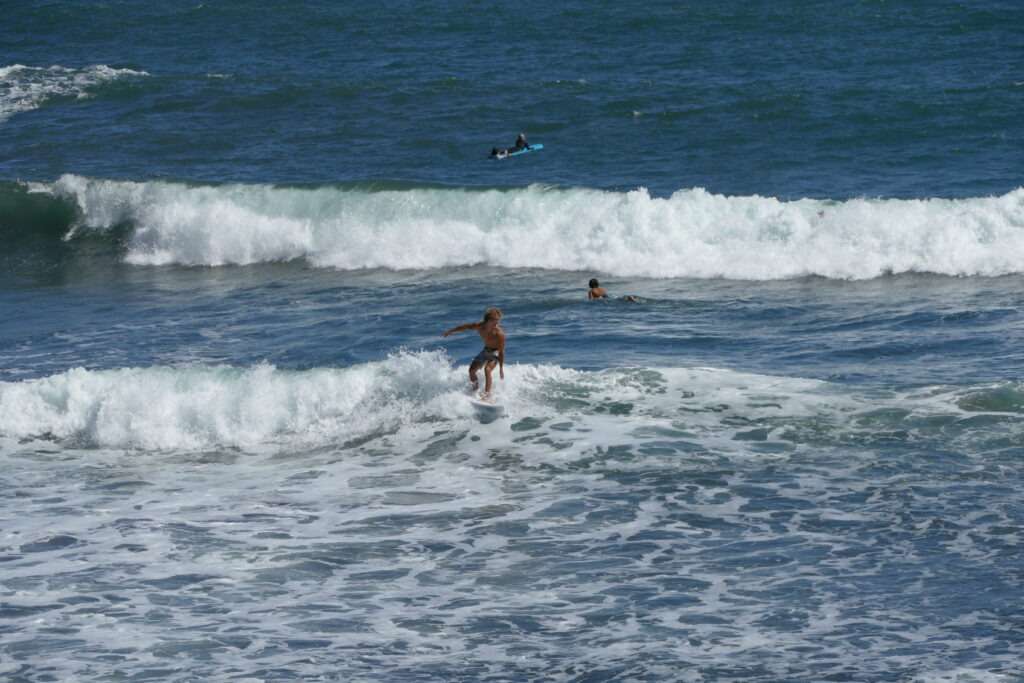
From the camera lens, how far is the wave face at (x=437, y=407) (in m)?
17.5

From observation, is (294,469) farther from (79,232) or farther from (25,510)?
(79,232)

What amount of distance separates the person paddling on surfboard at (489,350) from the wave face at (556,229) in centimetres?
816

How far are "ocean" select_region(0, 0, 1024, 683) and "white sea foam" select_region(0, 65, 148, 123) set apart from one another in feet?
0.54

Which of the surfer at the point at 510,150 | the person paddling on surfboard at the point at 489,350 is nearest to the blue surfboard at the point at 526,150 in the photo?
the surfer at the point at 510,150

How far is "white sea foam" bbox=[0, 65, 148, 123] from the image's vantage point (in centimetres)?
3903

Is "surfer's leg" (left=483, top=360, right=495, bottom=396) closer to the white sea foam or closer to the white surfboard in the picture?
the white surfboard

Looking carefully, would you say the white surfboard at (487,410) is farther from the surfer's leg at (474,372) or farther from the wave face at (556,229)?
the wave face at (556,229)

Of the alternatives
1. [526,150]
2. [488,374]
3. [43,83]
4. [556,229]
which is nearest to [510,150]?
[526,150]

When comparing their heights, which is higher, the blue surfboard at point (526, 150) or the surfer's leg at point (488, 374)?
the blue surfboard at point (526, 150)

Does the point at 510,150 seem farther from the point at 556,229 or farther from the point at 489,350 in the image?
the point at 489,350

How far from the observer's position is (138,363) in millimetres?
21797

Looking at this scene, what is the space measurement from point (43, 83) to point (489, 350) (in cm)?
2613

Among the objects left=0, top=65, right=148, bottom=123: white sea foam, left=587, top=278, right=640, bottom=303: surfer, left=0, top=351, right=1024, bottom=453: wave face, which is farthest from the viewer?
left=0, top=65, right=148, bottom=123: white sea foam

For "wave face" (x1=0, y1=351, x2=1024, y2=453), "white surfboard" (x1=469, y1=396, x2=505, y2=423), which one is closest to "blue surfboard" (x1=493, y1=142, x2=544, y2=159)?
"wave face" (x1=0, y1=351, x2=1024, y2=453)
